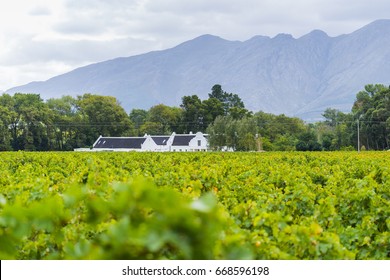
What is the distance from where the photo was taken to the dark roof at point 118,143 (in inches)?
4409

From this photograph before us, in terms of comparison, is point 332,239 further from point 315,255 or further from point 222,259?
point 222,259

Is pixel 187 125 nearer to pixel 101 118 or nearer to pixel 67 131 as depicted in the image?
pixel 101 118

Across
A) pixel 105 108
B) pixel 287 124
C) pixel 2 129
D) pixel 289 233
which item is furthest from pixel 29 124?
pixel 289 233

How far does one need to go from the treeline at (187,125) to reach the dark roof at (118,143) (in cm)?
393

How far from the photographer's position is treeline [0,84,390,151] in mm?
96363

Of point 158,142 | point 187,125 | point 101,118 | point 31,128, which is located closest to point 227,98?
point 187,125

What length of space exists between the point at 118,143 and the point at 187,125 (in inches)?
725

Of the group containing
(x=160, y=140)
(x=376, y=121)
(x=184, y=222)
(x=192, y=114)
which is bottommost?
(x=160, y=140)

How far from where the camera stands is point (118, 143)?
114 m

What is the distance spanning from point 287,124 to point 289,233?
124537mm

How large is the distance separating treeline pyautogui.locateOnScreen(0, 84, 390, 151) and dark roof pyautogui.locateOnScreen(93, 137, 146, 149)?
3927 mm

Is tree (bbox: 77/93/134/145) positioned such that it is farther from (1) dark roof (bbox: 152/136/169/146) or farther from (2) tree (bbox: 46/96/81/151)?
(1) dark roof (bbox: 152/136/169/146)

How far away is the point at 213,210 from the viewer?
2043mm

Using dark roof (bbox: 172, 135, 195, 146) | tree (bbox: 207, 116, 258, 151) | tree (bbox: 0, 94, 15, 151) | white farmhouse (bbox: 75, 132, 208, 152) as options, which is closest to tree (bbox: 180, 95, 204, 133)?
white farmhouse (bbox: 75, 132, 208, 152)
